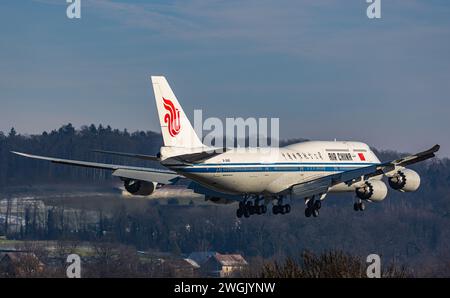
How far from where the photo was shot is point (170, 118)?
206 feet

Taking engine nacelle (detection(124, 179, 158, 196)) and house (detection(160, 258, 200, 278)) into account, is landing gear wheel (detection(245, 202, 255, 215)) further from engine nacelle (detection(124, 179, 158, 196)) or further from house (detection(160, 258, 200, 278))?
house (detection(160, 258, 200, 278))

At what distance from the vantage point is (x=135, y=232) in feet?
300

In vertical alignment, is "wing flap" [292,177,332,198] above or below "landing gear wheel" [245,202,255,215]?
above

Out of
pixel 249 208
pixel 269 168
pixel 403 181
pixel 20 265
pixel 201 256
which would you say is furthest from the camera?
pixel 201 256

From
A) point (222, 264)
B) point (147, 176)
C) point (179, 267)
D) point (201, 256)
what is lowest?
point (179, 267)

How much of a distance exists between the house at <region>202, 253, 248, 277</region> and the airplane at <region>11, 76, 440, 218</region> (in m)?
20.3

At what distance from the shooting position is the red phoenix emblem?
62500mm

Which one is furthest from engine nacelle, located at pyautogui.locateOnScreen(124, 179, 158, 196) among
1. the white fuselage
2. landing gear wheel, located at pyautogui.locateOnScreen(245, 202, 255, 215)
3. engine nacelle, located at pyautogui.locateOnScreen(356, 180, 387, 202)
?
engine nacelle, located at pyautogui.locateOnScreen(356, 180, 387, 202)

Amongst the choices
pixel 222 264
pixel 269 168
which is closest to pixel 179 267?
pixel 222 264

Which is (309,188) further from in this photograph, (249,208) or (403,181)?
(403,181)

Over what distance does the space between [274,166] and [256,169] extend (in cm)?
189
